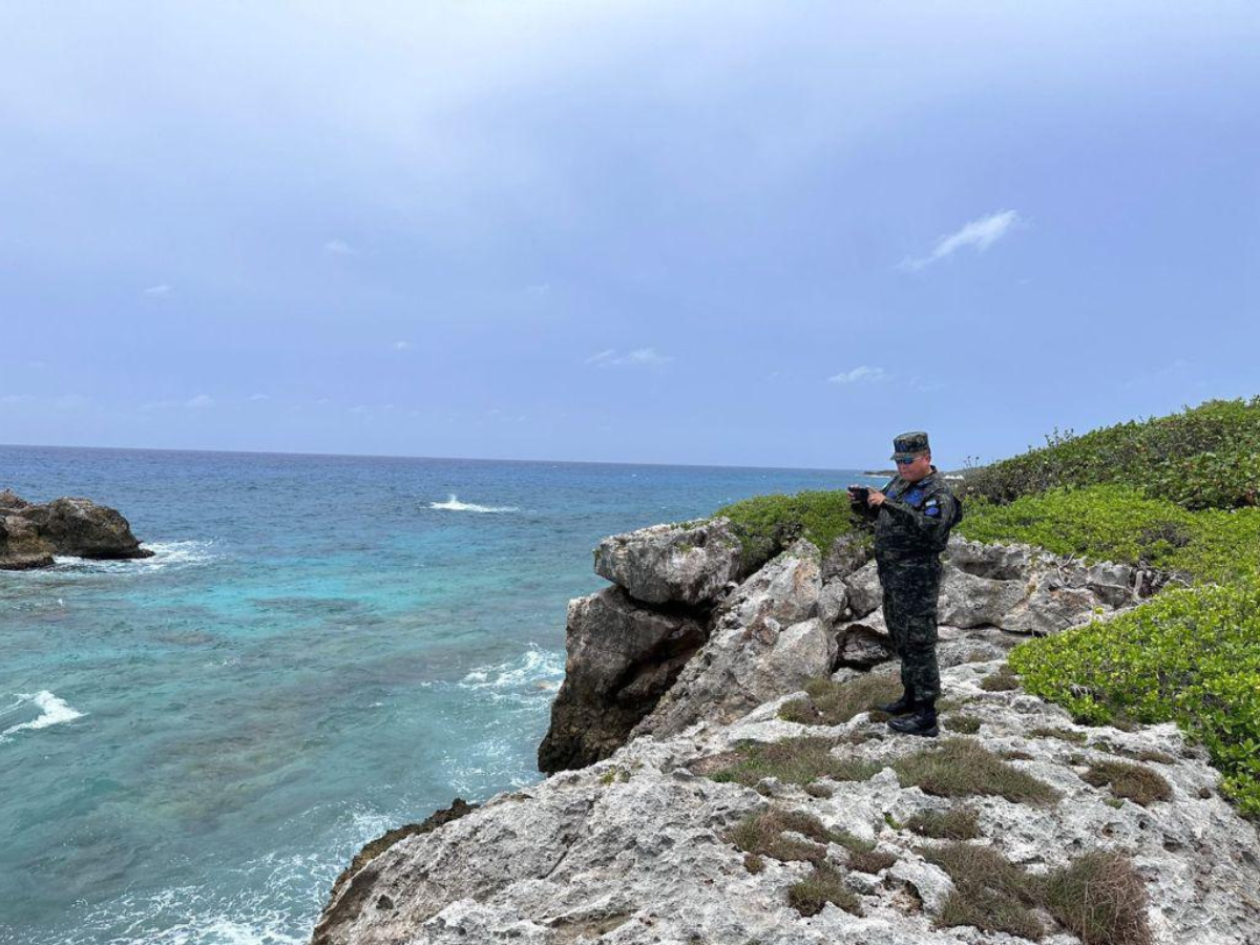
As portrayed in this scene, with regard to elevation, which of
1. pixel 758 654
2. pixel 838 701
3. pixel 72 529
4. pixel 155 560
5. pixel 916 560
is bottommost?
pixel 155 560

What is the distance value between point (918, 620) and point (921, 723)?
3.52 feet

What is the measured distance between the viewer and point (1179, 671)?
25.8ft

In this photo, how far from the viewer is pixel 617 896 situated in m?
4.79

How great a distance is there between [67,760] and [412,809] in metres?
7.95

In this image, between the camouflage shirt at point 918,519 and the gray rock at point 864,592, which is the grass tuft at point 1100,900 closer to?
the camouflage shirt at point 918,519

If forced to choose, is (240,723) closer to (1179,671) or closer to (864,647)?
(864,647)

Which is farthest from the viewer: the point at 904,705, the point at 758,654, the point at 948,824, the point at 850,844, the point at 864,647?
the point at 864,647

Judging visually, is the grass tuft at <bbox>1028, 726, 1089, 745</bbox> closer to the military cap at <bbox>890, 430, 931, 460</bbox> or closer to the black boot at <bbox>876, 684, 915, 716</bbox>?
the black boot at <bbox>876, 684, 915, 716</bbox>

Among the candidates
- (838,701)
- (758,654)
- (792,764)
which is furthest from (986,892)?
(758,654)

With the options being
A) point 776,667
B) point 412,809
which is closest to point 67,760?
point 412,809

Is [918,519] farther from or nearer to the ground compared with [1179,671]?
farther from the ground

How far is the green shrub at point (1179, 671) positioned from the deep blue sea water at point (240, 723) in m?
10.8

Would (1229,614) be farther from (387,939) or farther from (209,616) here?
(209,616)

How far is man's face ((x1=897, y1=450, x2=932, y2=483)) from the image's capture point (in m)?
7.45
